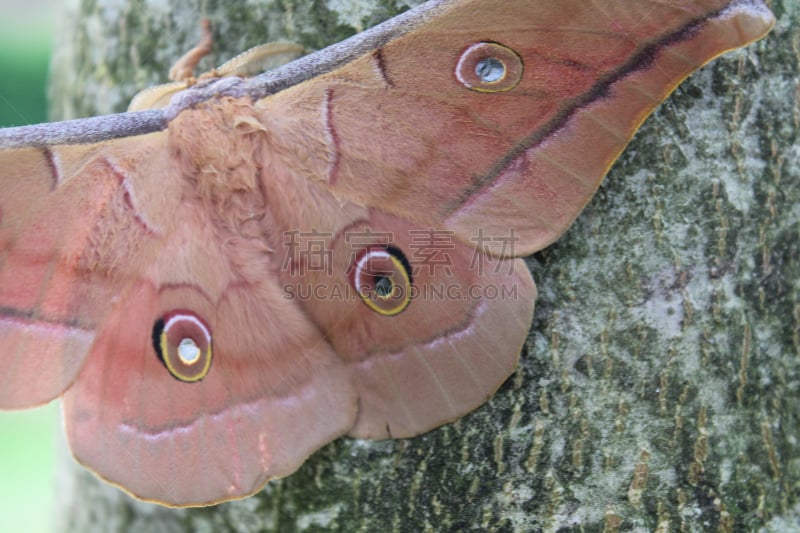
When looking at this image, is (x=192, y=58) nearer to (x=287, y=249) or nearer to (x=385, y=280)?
(x=287, y=249)

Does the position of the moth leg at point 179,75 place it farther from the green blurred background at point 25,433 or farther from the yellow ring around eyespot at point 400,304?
the green blurred background at point 25,433

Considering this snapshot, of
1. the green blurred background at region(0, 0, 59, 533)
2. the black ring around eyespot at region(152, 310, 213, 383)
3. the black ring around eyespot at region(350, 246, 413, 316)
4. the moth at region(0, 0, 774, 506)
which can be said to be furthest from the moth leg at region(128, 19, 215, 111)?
the green blurred background at region(0, 0, 59, 533)

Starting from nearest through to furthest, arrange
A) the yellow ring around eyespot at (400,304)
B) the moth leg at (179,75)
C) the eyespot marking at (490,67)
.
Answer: the eyespot marking at (490,67), the yellow ring around eyespot at (400,304), the moth leg at (179,75)

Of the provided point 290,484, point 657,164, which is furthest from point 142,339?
point 657,164

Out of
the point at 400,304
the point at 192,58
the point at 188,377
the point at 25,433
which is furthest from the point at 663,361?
the point at 25,433

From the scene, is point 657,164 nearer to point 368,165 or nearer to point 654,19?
point 654,19

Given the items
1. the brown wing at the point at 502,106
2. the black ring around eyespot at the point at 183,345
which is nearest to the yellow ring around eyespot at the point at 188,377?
the black ring around eyespot at the point at 183,345

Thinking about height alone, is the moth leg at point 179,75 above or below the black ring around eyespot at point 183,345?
above

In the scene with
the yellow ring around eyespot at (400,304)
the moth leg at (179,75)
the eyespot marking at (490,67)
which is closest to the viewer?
the eyespot marking at (490,67)
